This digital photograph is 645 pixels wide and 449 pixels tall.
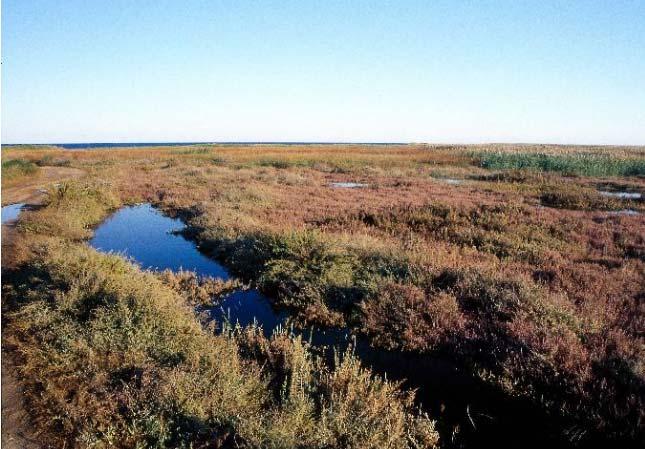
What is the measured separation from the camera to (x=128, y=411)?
5430 millimetres

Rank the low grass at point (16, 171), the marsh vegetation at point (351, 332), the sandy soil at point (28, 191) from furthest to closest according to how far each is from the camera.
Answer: the low grass at point (16, 171), the sandy soil at point (28, 191), the marsh vegetation at point (351, 332)

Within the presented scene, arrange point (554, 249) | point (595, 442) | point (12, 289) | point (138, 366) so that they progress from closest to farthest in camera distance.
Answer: point (595, 442) → point (138, 366) → point (12, 289) → point (554, 249)

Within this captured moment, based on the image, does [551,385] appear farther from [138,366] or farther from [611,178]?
[611,178]

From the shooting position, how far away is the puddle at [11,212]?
19145 mm

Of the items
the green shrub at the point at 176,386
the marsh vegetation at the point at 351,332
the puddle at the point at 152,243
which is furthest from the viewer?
the puddle at the point at 152,243

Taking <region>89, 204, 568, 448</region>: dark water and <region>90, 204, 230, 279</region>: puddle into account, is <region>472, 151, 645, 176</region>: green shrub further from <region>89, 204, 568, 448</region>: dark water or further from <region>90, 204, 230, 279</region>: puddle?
<region>89, 204, 568, 448</region>: dark water

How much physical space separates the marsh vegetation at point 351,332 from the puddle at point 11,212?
4879 millimetres

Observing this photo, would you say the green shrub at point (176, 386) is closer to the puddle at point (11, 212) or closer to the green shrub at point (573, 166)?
the puddle at point (11, 212)

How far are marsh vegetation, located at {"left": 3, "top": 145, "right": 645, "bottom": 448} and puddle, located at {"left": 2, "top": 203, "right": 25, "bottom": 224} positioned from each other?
4879 millimetres

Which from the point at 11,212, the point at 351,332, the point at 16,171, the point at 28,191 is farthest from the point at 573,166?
the point at 16,171

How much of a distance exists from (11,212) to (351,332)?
20.1m

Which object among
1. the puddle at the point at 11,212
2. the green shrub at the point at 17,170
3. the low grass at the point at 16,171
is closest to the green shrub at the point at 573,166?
the puddle at the point at 11,212

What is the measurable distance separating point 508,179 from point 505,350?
32558 millimetres

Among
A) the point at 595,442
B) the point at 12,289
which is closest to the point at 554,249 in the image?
the point at 595,442
